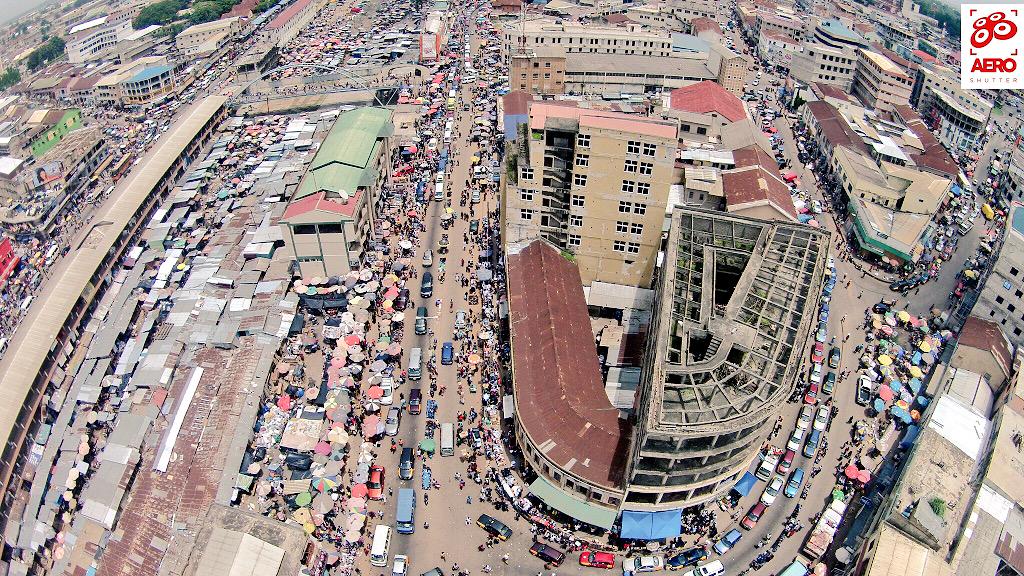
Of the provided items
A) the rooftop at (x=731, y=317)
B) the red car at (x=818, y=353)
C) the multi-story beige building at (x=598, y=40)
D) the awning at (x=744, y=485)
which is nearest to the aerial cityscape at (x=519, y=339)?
the rooftop at (x=731, y=317)

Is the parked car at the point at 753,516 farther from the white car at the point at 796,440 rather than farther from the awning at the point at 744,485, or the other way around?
the white car at the point at 796,440

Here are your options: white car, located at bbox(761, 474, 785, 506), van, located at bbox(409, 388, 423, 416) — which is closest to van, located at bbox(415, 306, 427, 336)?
van, located at bbox(409, 388, 423, 416)

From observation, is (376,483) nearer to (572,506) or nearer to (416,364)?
(416,364)

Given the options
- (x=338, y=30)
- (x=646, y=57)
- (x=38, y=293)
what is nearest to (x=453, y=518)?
(x=38, y=293)

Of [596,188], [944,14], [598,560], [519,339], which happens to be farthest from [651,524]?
[944,14]

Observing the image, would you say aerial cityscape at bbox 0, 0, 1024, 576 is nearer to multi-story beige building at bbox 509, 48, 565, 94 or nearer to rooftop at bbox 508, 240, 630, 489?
rooftop at bbox 508, 240, 630, 489
